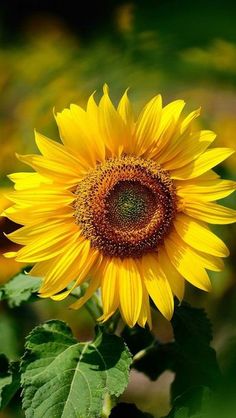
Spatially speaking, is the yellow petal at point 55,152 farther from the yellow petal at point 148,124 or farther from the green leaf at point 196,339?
the green leaf at point 196,339

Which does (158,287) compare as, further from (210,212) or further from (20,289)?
(20,289)

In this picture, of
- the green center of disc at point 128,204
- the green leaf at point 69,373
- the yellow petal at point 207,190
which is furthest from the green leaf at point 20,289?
the yellow petal at point 207,190

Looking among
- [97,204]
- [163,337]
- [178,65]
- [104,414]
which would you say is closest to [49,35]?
[163,337]

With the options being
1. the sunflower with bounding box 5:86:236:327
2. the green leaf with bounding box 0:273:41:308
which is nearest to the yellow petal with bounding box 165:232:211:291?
the sunflower with bounding box 5:86:236:327

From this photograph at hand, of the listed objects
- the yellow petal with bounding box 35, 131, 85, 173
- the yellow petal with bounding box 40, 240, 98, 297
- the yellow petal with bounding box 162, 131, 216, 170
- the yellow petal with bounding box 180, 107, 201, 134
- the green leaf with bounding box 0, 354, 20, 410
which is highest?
the yellow petal with bounding box 35, 131, 85, 173

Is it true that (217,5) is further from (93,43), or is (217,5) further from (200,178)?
(200,178)

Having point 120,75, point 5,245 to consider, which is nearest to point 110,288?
point 5,245

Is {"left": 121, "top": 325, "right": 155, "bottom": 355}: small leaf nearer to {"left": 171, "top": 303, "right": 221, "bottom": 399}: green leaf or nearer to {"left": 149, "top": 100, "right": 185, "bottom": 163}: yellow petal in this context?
{"left": 171, "top": 303, "right": 221, "bottom": 399}: green leaf
